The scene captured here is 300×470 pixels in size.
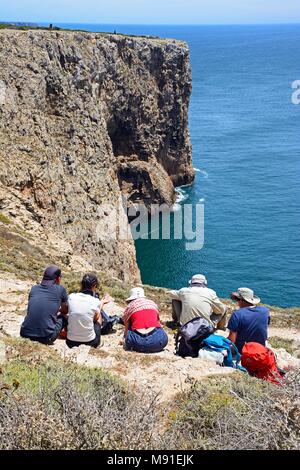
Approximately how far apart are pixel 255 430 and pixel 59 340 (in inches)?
240

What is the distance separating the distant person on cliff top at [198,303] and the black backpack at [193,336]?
109cm

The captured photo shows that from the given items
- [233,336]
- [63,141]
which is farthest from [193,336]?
[63,141]

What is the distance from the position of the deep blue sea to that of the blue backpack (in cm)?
3617

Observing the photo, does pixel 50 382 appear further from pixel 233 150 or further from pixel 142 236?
pixel 233 150

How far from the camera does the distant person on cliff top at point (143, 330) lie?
11367mm

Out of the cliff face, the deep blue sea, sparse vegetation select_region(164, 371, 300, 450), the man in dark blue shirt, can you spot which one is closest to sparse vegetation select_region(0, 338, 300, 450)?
sparse vegetation select_region(164, 371, 300, 450)

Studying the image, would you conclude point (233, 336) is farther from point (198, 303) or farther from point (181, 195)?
point (181, 195)

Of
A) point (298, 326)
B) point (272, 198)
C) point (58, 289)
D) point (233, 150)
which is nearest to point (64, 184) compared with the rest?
point (298, 326)

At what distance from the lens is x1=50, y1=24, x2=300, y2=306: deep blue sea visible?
52.3 m

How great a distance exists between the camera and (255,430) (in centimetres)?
693

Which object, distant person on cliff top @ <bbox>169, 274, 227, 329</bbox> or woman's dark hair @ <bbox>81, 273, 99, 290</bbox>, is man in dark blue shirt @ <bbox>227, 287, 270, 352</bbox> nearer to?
distant person on cliff top @ <bbox>169, 274, 227, 329</bbox>

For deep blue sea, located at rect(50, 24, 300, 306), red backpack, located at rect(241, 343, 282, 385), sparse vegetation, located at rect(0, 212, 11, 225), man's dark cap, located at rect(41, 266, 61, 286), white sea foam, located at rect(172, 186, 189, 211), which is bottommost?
white sea foam, located at rect(172, 186, 189, 211)

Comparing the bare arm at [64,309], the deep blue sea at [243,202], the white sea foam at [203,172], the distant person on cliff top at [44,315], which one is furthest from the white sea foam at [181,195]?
the distant person on cliff top at [44,315]
